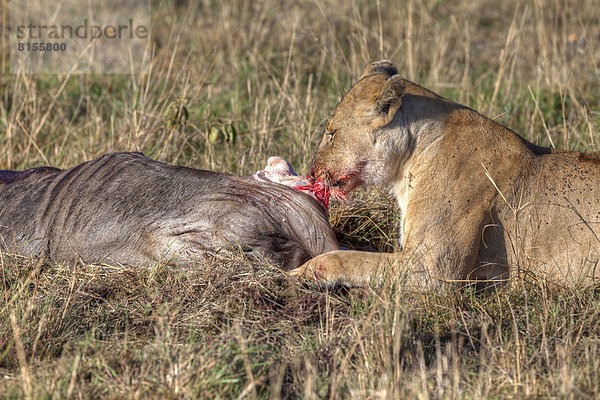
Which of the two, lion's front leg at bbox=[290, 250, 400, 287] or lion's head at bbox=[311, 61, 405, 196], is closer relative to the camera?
lion's front leg at bbox=[290, 250, 400, 287]

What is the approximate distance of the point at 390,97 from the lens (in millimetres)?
3842

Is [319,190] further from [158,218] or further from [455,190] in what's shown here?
[158,218]

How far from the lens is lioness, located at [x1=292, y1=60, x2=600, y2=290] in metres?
3.74

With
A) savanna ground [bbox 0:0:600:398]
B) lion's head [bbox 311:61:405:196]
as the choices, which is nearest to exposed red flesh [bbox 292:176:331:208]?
lion's head [bbox 311:61:405:196]

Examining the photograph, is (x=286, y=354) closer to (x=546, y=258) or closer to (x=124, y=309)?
(x=124, y=309)

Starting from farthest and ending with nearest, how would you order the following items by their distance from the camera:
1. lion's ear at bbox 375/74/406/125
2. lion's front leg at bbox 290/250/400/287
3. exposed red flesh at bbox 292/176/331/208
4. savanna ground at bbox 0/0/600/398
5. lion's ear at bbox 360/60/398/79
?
lion's ear at bbox 360/60/398/79 < exposed red flesh at bbox 292/176/331/208 < lion's ear at bbox 375/74/406/125 < lion's front leg at bbox 290/250/400/287 < savanna ground at bbox 0/0/600/398

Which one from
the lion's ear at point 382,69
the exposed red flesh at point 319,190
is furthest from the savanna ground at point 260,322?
the lion's ear at point 382,69

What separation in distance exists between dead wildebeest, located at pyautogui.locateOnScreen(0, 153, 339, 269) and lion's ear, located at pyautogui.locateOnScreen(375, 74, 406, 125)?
2.13 feet

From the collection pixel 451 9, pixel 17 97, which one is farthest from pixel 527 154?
pixel 451 9

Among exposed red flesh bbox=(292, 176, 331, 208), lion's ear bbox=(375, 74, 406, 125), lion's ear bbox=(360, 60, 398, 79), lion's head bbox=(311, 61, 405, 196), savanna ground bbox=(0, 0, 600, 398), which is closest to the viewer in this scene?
savanna ground bbox=(0, 0, 600, 398)

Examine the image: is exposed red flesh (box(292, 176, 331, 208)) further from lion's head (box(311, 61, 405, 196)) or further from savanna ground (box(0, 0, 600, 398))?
savanna ground (box(0, 0, 600, 398))

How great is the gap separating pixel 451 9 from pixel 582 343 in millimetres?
6958

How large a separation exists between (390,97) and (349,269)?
921 millimetres

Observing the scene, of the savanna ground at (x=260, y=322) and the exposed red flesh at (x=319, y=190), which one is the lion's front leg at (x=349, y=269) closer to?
the savanna ground at (x=260, y=322)
